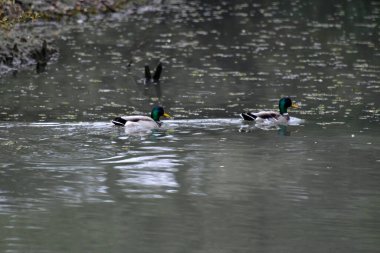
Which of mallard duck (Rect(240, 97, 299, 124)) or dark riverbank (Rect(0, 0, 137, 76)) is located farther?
dark riverbank (Rect(0, 0, 137, 76))

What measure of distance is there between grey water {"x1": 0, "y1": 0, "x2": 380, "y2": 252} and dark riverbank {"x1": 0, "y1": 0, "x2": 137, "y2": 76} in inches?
50.3

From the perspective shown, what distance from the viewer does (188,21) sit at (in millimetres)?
66250

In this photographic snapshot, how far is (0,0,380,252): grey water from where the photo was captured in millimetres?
18609

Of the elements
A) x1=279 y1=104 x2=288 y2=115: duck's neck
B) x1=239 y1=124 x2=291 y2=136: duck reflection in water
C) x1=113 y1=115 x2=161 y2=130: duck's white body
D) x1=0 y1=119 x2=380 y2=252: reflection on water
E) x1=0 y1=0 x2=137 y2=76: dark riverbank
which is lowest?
x1=0 y1=119 x2=380 y2=252: reflection on water

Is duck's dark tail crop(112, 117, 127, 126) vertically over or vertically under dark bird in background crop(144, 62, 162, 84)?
under

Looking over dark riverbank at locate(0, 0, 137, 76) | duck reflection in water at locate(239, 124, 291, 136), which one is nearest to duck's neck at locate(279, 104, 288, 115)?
duck reflection in water at locate(239, 124, 291, 136)

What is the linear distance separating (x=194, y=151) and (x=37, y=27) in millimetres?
34809

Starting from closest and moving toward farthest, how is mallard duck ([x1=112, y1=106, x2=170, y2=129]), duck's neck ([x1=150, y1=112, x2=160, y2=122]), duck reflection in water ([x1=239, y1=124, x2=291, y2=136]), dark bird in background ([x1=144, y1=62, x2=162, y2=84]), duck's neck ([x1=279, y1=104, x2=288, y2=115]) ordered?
mallard duck ([x1=112, y1=106, x2=170, y2=129]) < duck reflection in water ([x1=239, y1=124, x2=291, y2=136]) < duck's neck ([x1=150, y1=112, x2=160, y2=122]) < duck's neck ([x1=279, y1=104, x2=288, y2=115]) < dark bird in background ([x1=144, y1=62, x2=162, y2=84])

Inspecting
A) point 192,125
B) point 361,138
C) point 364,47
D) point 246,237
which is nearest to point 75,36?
point 364,47

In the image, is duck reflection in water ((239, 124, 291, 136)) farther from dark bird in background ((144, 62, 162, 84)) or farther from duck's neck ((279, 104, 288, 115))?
dark bird in background ((144, 62, 162, 84))

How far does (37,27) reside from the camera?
2359 inches

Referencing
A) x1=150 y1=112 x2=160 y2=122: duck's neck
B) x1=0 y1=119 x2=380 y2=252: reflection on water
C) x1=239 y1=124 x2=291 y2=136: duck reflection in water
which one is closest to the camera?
x1=0 y1=119 x2=380 y2=252: reflection on water

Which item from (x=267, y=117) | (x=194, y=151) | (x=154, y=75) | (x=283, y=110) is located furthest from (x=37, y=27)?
(x=194, y=151)

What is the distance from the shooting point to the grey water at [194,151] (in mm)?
18609
